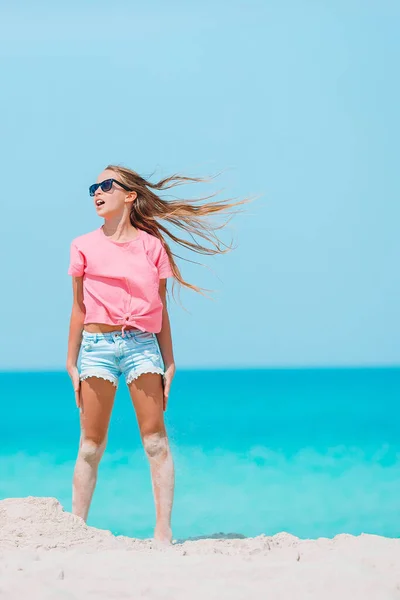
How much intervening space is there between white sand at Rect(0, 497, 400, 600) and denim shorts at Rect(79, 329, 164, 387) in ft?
2.34

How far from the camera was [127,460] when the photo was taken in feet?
41.7

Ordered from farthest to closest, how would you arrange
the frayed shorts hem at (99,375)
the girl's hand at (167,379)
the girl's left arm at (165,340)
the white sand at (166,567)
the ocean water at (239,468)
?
the ocean water at (239,468) < the girl's left arm at (165,340) < the girl's hand at (167,379) < the frayed shorts hem at (99,375) < the white sand at (166,567)

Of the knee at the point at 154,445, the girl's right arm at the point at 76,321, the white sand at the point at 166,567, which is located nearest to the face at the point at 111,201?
the girl's right arm at the point at 76,321

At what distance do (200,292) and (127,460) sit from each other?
320 inches

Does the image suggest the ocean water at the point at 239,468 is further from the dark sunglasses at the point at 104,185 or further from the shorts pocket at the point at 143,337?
the dark sunglasses at the point at 104,185

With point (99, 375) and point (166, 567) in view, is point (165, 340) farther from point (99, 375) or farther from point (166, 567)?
point (166, 567)

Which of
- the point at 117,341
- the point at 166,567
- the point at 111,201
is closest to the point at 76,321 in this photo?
the point at 117,341

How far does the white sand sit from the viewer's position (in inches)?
130

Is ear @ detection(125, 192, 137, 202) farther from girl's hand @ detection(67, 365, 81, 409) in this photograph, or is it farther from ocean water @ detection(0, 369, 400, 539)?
ocean water @ detection(0, 369, 400, 539)

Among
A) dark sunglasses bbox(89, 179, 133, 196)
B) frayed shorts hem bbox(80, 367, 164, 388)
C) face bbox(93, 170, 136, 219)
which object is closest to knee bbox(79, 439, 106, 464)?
frayed shorts hem bbox(80, 367, 164, 388)

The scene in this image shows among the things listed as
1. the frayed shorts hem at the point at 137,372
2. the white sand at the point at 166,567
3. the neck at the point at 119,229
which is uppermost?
the neck at the point at 119,229

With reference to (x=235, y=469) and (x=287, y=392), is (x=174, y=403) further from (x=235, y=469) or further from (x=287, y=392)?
(x=235, y=469)

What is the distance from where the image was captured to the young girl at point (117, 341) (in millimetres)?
4684

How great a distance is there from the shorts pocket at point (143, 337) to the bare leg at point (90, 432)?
0.83ft
